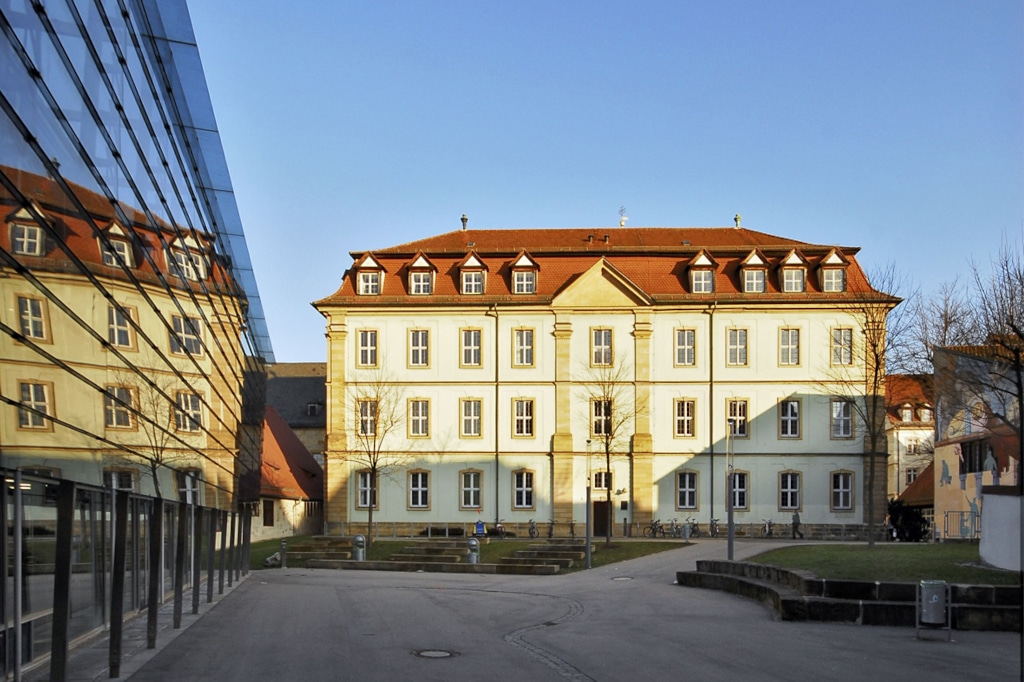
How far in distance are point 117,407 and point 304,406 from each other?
220ft

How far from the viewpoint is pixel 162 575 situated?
1902 centimetres

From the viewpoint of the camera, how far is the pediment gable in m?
57.2

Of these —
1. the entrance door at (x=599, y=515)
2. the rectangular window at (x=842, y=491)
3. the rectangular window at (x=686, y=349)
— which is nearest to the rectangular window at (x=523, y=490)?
the entrance door at (x=599, y=515)

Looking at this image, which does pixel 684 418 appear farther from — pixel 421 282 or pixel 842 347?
pixel 421 282

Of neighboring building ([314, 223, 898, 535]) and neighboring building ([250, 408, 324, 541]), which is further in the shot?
neighboring building ([250, 408, 324, 541])

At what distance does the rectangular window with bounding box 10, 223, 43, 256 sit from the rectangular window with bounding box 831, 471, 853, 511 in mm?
52061

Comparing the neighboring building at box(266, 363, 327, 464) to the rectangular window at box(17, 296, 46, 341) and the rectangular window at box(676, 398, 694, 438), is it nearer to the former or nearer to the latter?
the rectangular window at box(676, 398, 694, 438)

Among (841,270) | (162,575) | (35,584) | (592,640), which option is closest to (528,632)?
(592,640)

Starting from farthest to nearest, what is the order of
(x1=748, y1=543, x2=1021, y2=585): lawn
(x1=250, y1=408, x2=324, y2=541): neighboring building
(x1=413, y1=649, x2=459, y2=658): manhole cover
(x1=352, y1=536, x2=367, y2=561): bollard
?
(x1=250, y1=408, x2=324, y2=541): neighboring building, (x1=352, y1=536, x2=367, y2=561): bollard, (x1=748, y1=543, x2=1021, y2=585): lawn, (x1=413, y1=649, x2=459, y2=658): manhole cover

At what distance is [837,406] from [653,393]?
892 cm

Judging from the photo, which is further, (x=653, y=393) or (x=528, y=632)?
(x=653, y=393)

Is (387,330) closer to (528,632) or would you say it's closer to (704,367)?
(704,367)

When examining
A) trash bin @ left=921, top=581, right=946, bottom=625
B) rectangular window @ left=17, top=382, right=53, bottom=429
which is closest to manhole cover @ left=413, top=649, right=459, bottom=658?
trash bin @ left=921, top=581, right=946, bottom=625

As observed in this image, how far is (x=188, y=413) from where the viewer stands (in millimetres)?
18750
